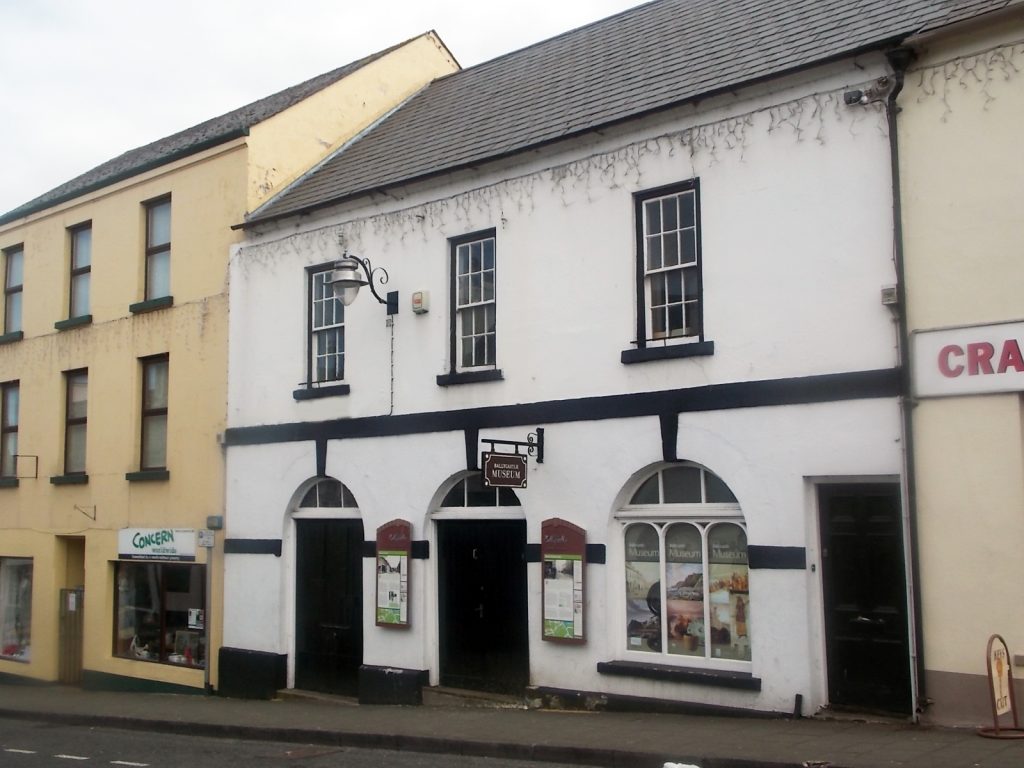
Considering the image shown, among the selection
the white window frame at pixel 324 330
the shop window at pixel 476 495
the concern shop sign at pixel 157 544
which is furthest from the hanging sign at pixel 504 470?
the concern shop sign at pixel 157 544

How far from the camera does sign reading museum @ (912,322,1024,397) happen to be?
9.58 meters

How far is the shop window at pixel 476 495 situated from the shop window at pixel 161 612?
5.35m

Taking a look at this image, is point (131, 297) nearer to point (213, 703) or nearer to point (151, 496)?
point (151, 496)

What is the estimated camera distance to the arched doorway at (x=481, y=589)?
13.4m

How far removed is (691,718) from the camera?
1125 centimetres

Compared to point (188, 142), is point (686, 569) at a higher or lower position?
lower

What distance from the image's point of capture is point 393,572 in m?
14.5

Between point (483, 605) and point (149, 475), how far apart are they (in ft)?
23.6

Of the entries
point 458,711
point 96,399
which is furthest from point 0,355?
point 458,711

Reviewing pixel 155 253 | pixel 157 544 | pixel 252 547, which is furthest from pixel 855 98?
pixel 157 544

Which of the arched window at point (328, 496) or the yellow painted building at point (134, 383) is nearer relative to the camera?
the arched window at point (328, 496)

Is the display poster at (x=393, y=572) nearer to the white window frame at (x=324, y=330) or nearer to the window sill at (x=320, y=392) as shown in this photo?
the window sill at (x=320, y=392)

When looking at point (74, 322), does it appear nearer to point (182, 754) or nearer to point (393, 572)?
point (393, 572)

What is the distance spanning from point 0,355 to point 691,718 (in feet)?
54.3
